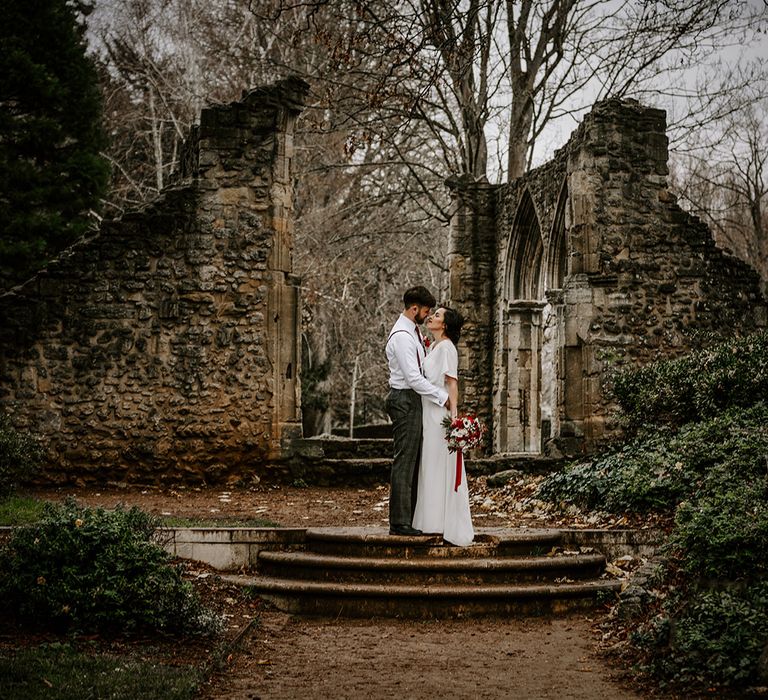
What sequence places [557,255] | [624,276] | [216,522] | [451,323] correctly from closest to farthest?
1. [451,323]
2. [216,522]
3. [624,276]
4. [557,255]

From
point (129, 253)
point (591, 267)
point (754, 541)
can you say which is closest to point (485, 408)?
point (591, 267)

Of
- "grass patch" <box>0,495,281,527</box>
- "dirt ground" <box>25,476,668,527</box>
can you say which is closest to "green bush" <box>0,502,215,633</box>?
"grass patch" <box>0,495,281,527</box>

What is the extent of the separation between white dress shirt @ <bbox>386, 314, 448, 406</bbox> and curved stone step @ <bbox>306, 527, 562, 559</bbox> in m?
1.19

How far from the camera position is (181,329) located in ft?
48.8

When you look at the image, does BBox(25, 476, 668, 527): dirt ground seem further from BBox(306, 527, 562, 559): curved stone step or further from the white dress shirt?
the white dress shirt

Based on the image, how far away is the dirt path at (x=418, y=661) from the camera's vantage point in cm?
572

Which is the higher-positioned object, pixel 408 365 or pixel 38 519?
pixel 408 365

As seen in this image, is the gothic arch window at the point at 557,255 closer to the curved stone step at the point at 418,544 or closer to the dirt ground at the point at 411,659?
the curved stone step at the point at 418,544

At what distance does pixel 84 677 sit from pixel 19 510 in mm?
5634

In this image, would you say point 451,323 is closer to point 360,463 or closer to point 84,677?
point 84,677

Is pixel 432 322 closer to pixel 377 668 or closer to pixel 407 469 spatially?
pixel 407 469

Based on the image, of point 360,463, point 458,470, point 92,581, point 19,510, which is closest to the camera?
point 92,581

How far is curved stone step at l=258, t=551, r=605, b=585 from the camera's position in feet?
26.9

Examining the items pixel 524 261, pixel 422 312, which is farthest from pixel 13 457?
pixel 524 261
